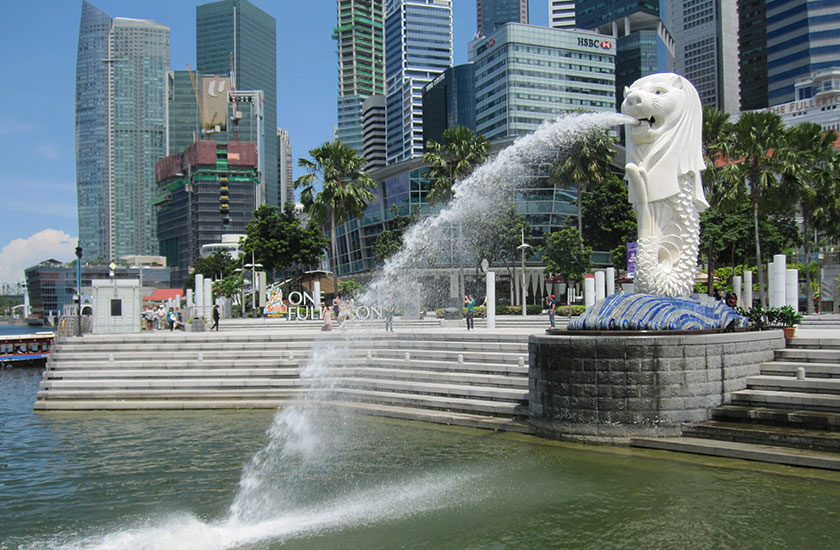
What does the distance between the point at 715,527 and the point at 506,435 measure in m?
6.61

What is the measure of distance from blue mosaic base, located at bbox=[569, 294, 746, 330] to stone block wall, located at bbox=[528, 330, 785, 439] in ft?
1.71

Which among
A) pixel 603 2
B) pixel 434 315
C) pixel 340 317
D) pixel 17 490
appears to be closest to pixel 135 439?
pixel 17 490

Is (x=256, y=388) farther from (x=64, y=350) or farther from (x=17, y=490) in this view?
(x=17, y=490)

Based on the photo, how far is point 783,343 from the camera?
663 inches

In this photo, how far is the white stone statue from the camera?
17.3 meters

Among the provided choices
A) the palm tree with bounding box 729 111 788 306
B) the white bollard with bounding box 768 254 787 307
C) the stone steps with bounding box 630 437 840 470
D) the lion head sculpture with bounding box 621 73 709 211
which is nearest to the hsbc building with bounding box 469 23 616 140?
the palm tree with bounding box 729 111 788 306

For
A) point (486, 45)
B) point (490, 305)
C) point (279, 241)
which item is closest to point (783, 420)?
point (490, 305)

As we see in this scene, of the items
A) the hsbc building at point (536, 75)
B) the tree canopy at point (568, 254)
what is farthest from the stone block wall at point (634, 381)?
the hsbc building at point (536, 75)

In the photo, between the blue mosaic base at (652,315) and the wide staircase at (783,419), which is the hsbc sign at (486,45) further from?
the wide staircase at (783,419)

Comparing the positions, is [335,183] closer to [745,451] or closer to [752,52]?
[745,451]

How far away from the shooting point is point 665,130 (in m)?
17.3

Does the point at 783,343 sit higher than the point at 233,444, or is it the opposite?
the point at 783,343

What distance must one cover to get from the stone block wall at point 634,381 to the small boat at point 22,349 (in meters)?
39.5

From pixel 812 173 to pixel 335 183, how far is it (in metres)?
30.6
